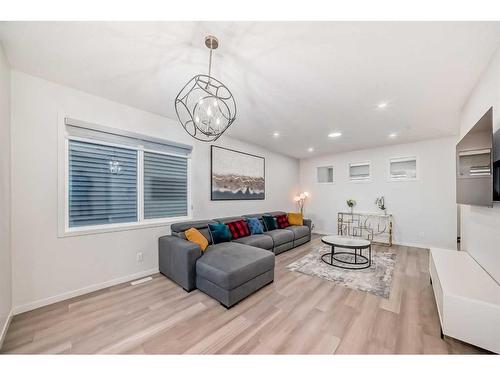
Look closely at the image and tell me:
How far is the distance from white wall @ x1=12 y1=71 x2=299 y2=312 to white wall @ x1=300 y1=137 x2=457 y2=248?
519 cm

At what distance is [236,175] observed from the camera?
4395mm

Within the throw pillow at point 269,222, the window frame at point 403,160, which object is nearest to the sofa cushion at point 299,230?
the throw pillow at point 269,222

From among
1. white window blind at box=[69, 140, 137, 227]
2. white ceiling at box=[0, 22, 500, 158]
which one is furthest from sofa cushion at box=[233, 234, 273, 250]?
white ceiling at box=[0, 22, 500, 158]

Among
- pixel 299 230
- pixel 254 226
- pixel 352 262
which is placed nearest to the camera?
pixel 352 262

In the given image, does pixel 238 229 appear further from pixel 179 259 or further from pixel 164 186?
pixel 164 186

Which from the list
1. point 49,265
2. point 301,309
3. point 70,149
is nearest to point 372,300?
point 301,309

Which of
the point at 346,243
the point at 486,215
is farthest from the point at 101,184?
the point at 486,215

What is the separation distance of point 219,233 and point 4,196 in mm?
2408

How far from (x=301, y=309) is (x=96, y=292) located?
2.55 metres

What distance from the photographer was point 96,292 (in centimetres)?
238

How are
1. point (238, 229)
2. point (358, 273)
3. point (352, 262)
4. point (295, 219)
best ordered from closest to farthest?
point (358, 273) < point (352, 262) < point (238, 229) < point (295, 219)

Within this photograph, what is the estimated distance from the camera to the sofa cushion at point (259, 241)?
132 inches

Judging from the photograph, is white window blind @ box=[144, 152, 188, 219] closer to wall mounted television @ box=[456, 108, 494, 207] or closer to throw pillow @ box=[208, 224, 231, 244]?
throw pillow @ box=[208, 224, 231, 244]
